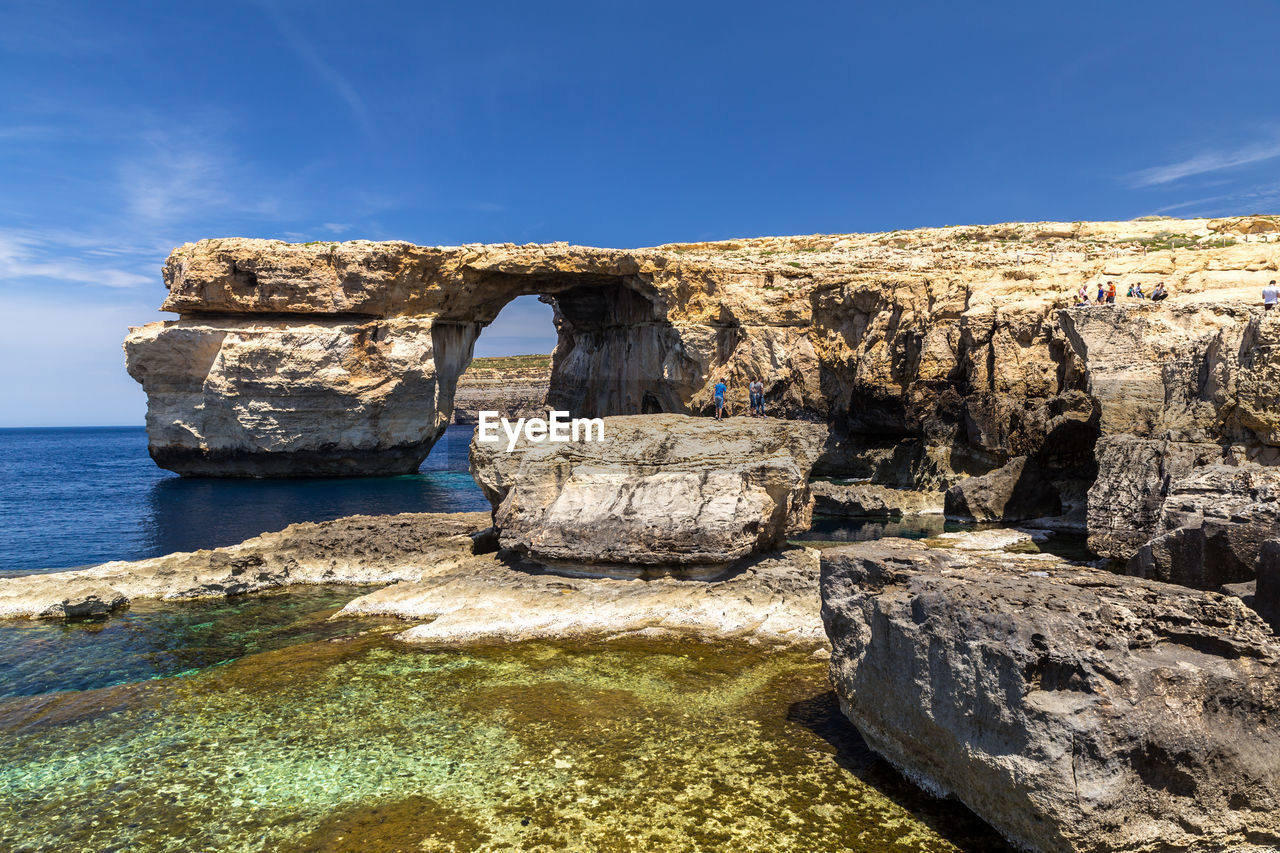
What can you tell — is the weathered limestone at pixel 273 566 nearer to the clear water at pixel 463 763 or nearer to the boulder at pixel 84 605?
the boulder at pixel 84 605

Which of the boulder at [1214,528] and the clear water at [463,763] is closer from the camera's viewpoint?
the clear water at [463,763]

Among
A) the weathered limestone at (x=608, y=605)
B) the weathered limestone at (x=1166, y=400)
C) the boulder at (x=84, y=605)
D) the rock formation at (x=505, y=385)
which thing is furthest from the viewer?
the rock formation at (x=505, y=385)

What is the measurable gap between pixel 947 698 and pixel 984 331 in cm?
2558

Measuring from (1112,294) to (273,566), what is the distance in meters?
26.4

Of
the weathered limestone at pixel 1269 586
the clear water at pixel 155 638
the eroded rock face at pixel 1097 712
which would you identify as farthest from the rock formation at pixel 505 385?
the weathered limestone at pixel 1269 586

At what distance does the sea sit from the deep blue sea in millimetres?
9718

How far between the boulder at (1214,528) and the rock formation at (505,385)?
8227cm

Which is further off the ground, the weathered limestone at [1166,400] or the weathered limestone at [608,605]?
the weathered limestone at [1166,400]

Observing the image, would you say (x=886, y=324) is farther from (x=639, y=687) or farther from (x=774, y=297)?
(x=639, y=687)

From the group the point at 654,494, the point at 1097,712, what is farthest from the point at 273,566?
the point at 1097,712

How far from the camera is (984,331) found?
28.6 m

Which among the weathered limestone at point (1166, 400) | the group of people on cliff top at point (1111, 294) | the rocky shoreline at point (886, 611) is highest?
the group of people on cliff top at point (1111, 294)

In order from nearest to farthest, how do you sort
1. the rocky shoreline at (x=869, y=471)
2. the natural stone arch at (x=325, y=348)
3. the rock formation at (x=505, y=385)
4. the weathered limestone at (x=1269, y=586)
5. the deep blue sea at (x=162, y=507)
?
the rocky shoreline at (x=869, y=471), the weathered limestone at (x=1269, y=586), the deep blue sea at (x=162, y=507), the natural stone arch at (x=325, y=348), the rock formation at (x=505, y=385)

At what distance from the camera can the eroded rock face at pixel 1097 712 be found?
5.21 metres
